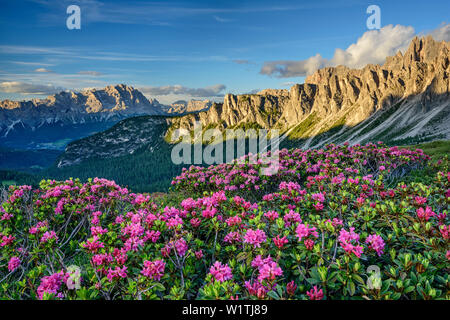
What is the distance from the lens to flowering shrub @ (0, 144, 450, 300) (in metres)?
3.55

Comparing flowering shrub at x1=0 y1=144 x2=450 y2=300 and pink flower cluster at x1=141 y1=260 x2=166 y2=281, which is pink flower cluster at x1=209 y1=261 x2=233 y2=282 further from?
pink flower cluster at x1=141 y1=260 x2=166 y2=281

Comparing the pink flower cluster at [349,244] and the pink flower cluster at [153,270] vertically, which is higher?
the pink flower cluster at [349,244]

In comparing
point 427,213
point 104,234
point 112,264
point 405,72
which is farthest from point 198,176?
point 405,72

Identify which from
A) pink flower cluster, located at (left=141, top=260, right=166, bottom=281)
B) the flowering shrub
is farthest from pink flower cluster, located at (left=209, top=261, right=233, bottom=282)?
pink flower cluster, located at (left=141, top=260, right=166, bottom=281)

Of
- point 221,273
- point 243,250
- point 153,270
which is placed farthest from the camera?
point 243,250

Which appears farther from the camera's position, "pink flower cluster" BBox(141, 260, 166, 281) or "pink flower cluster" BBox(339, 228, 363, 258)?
"pink flower cluster" BBox(141, 260, 166, 281)

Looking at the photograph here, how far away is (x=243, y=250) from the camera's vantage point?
15.6ft

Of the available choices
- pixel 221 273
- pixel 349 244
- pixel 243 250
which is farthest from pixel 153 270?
pixel 349 244

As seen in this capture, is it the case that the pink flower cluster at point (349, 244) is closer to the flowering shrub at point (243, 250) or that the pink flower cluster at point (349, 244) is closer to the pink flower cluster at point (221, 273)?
the flowering shrub at point (243, 250)

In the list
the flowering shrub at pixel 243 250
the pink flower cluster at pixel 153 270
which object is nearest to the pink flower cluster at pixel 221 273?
the flowering shrub at pixel 243 250

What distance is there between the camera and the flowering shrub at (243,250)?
140 inches

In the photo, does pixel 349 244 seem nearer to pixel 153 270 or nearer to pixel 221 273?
pixel 221 273

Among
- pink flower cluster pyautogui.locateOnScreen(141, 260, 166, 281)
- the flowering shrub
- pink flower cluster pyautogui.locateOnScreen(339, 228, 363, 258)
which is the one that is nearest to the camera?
the flowering shrub
